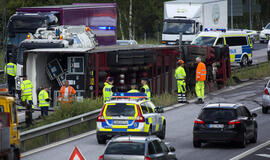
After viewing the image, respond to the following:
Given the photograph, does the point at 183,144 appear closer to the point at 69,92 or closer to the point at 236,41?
the point at 69,92

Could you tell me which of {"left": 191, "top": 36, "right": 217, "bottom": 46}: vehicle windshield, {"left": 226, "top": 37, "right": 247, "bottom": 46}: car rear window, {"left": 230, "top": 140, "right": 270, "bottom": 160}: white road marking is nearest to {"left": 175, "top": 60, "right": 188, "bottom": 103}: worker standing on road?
{"left": 230, "top": 140, "right": 270, "bottom": 160}: white road marking

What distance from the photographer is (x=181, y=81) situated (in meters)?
28.0

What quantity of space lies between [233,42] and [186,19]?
694cm

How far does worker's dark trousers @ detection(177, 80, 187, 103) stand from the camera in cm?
2797

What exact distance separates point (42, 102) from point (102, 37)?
35.2 feet

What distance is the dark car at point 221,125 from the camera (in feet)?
62.1

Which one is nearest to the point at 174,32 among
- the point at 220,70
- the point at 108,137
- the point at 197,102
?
the point at 220,70

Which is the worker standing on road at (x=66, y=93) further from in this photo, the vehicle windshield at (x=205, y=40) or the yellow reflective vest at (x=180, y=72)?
the vehicle windshield at (x=205, y=40)

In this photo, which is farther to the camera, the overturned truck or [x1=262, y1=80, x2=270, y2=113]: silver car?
[x1=262, y1=80, x2=270, y2=113]: silver car

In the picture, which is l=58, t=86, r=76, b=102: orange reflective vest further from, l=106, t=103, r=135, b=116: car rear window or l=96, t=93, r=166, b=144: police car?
l=106, t=103, r=135, b=116: car rear window

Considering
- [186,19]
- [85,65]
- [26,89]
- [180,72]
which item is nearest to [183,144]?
[85,65]

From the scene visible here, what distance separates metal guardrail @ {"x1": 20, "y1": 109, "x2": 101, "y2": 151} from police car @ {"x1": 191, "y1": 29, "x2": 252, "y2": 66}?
1922 centimetres

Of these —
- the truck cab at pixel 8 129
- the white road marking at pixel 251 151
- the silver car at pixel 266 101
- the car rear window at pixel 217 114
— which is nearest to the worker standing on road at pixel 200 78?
the silver car at pixel 266 101

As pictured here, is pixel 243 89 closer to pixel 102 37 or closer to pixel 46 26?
pixel 102 37
